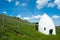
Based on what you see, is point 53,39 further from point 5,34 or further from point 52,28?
point 52,28

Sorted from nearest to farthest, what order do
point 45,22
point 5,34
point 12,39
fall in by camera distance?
point 12,39 < point 5,34 < point 45,22

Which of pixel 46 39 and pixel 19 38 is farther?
pixel 46 39

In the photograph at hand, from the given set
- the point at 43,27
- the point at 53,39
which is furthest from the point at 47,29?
the point at 53,39

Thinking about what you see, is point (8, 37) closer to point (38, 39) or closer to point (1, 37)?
point (1, 37)

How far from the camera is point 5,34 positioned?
4650 cm

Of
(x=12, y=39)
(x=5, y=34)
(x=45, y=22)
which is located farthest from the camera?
(x=45, y=22)

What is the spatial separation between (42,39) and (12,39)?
28.9 feet

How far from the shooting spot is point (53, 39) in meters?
48.3

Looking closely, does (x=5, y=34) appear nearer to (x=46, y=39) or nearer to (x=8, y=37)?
(x=8, y=37)

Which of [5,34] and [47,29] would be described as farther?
[47,29]

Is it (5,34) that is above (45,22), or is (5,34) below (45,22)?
below

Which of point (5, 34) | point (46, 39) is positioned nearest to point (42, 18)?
point (46, 39)

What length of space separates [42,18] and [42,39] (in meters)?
19.1

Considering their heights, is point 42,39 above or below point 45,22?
below
